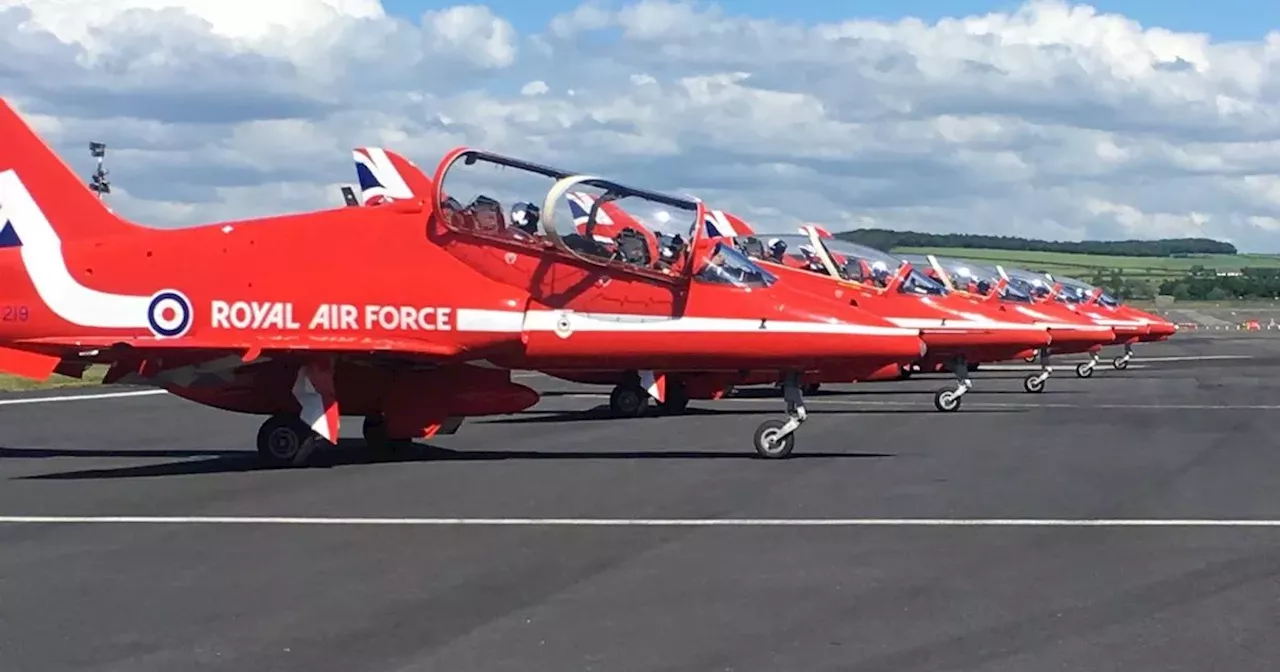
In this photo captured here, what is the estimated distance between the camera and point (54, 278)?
1659 cm

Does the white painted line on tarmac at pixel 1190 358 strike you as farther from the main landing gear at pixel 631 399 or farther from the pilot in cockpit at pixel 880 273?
the main landing gear at pixel 631 399

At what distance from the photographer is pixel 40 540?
10406 millimetres

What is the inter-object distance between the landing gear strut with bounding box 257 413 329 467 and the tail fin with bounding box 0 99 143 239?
316 centimetres

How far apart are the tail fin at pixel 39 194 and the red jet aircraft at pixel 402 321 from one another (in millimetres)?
905

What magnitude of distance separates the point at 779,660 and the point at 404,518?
500 cm

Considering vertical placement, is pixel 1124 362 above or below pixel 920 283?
below

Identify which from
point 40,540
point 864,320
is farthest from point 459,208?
point 40,540

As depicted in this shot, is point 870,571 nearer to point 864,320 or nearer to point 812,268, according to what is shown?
point 864,320

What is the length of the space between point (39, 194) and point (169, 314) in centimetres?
249

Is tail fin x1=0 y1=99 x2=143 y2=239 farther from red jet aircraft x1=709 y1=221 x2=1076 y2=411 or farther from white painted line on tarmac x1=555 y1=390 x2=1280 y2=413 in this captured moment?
white painted line on tarmac x1=555 y1=390 x2=1280 y2=413

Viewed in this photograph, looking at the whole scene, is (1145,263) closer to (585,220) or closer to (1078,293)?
(1078,293)

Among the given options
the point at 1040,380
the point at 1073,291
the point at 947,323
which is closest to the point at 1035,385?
the point at 1040,380

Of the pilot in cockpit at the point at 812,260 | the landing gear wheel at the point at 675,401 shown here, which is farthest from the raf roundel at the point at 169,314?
the pilot in cockpit at the point at 812,260

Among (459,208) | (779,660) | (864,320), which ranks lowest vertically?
(779,660)
